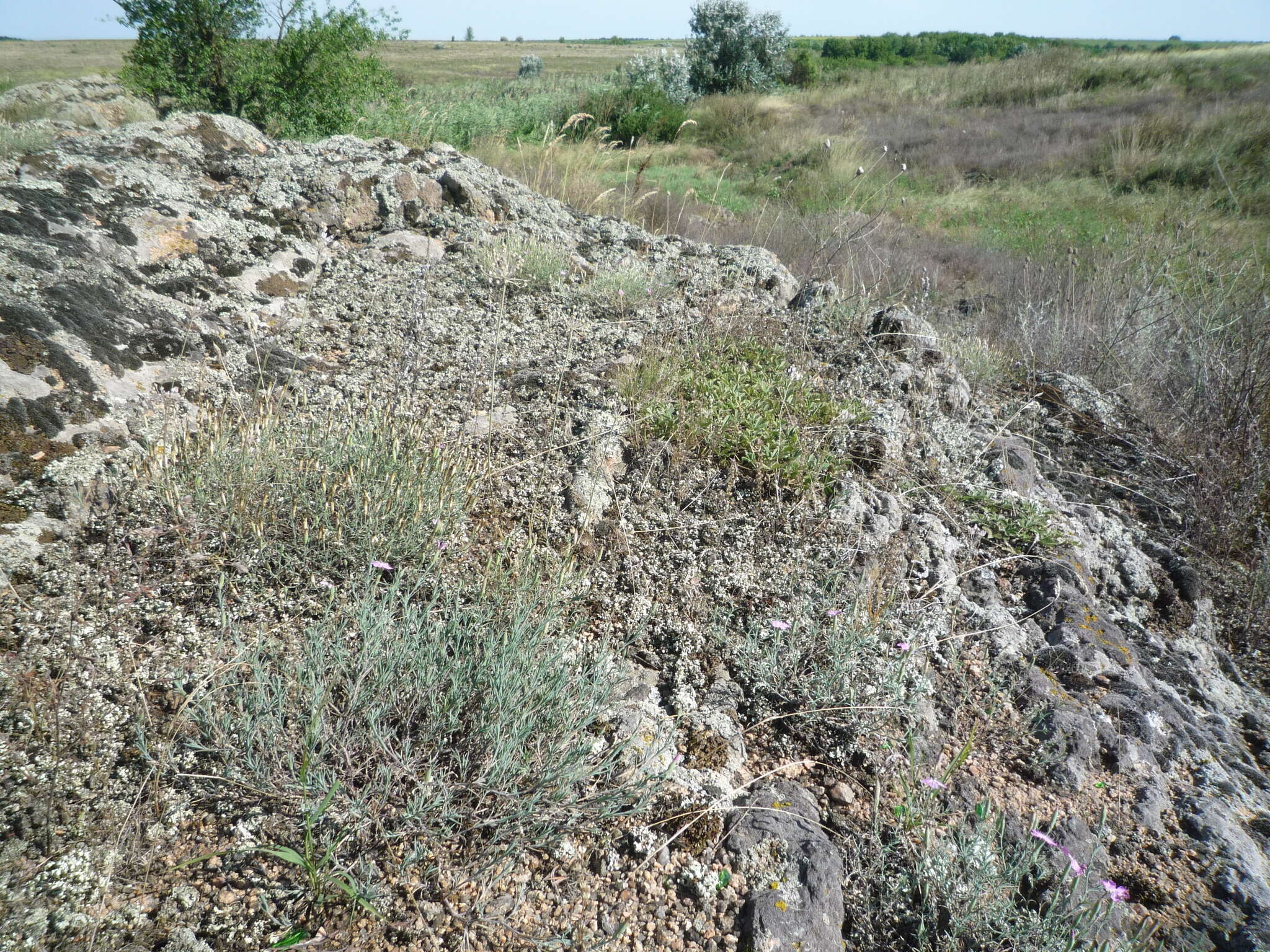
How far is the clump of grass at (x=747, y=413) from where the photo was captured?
110 inches

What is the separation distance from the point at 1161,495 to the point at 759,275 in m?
2.66

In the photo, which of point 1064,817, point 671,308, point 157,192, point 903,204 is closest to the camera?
point 1064,817

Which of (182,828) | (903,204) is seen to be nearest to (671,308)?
(182,828)

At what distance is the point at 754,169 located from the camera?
14.5m

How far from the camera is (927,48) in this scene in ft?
157

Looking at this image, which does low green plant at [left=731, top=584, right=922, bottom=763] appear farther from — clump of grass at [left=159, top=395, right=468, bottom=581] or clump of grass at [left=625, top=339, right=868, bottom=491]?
clump of grass at [left=159, top=395, right=468, bottom=581]

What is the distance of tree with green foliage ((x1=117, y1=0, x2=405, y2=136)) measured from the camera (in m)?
8.38

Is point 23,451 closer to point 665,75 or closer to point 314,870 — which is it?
point 314,870

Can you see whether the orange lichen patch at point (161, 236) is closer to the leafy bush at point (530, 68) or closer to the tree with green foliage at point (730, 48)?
the tree with green foliage at point (730, 48)

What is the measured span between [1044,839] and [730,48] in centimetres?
2687

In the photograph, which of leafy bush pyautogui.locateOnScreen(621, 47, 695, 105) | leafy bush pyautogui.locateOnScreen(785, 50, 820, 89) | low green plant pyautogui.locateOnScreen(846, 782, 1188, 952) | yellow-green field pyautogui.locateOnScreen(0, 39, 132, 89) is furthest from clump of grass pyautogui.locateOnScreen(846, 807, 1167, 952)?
yellow-green field pyautogui.locateOnScreen(0, 39, 132, 89)

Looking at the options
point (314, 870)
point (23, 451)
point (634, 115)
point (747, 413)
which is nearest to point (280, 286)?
point (23, 451)

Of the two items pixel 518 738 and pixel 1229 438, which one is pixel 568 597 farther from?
pixel 1229 438

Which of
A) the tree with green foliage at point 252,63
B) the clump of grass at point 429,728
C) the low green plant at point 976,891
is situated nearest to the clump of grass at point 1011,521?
the low green plant at point 976,891
